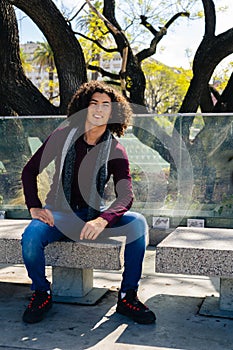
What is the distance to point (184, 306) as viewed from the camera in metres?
4.87

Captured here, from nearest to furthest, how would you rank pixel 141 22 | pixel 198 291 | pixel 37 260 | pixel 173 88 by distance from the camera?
1. pixel 37 260
2. pixel 198 291
3. pixel 141 22
4. pixel 173 88

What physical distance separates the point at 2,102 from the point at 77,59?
1.31 meters

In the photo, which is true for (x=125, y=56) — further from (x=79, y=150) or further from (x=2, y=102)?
(x=79, y=150)

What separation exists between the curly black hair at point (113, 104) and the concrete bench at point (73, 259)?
1.00 metres

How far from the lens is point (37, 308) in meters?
4.43

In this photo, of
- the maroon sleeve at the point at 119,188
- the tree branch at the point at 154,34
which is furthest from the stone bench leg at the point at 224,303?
the tree branch at the point at 154,34

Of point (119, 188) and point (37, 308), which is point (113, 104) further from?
point (37, 308)

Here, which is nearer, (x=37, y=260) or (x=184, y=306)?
(x=37, y=260)

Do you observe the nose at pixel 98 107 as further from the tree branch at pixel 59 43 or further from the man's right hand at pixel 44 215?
the tree branch at pixel 59 43

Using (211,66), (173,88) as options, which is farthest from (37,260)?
(173,88)

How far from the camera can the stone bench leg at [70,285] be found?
4.96 meters

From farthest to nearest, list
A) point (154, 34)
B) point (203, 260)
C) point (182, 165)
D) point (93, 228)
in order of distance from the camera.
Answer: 1. point (154, 34)
2. point (182, 165)
3. point (93, 228)
4. point (203, 260)

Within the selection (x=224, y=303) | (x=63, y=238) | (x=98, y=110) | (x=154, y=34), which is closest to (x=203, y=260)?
(x=224, y=303)

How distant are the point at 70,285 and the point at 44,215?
808 mm
